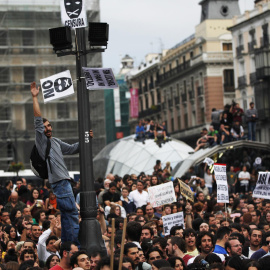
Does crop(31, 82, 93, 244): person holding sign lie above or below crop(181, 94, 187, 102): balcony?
below

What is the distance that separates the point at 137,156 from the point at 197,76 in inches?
1297

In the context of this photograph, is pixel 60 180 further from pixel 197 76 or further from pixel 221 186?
pixel 197 76

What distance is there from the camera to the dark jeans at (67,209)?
12031mm

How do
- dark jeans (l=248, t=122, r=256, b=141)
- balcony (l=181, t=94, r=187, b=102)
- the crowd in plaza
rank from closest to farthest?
the crowd in plaza, dark jeans (l=248, t=122, r=256, b=141), balcony (l=181, t=94, r=187, b=102)

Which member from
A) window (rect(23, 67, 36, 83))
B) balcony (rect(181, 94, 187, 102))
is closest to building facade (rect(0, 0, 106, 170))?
window (rect(23, 67, 36, 83))

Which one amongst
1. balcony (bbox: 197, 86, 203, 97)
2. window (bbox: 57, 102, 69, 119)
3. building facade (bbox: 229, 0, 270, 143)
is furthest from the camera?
balcony (bbox: 197, 86, 203, 97)

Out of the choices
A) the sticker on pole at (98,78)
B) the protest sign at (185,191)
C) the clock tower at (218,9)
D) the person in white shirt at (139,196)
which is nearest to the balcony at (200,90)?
the clock tower at (218,9)

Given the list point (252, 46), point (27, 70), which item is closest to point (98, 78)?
point (27, 70)

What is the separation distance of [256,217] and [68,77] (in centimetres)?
608

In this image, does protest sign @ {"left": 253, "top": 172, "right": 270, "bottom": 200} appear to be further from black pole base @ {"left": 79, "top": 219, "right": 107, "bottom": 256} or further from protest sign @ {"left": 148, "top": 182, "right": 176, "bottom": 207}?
black pole base @ {"left": 79, "top": 219, "right": 107, "bottom": 256}

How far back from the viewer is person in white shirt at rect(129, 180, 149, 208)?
18.8m

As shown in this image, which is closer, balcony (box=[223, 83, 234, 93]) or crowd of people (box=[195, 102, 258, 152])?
crowd of people (box=[195, 102, 258, 152])

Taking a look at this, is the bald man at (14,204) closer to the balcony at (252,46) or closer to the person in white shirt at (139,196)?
the person in white shirt at (139,196)

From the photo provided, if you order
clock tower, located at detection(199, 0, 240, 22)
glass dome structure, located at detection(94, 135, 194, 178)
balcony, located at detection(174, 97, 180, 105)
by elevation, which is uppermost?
clock tower, located at detection(199, 0, 240, 22)
